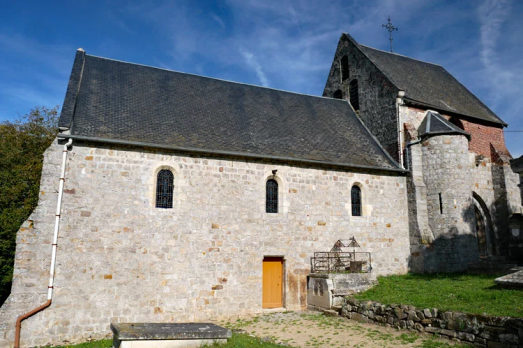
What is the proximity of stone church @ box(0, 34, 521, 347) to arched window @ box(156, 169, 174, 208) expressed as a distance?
0.05 m

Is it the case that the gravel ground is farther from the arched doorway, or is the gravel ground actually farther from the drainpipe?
the arched doorway

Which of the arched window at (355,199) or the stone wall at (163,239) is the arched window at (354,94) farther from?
the stone wall at (163,239)

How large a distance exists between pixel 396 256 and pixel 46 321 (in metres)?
12.4

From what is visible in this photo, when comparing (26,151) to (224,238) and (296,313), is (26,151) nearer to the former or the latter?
(224,238)

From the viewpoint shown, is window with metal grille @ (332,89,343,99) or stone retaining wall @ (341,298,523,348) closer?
stone retaining wall @ (341,298,523,348)

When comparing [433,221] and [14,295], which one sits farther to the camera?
[433,221]

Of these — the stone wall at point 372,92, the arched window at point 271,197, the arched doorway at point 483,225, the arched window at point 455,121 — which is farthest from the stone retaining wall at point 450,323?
the arched window at point 455,121

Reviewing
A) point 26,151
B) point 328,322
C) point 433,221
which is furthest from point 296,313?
point 26,151

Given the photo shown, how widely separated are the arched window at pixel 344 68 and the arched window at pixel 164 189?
1239cm

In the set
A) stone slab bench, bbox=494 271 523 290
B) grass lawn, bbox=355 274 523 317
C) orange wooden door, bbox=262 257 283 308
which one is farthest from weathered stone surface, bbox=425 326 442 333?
orange wooden door, bbox=262 257 283 308

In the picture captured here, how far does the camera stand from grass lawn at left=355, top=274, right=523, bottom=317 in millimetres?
8805

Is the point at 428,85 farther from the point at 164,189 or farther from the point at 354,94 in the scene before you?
the point at 164,189

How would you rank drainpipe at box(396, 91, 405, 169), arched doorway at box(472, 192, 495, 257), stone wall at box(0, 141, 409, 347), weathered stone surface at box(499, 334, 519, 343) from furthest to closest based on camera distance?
arched doorway at box(472, 192, 495, 257) → drainpipe at box(396, 91, 405, 169) → stone wall at box(0, 141, 409, 347) → weathered stone surface at box(499, 334, 519, 343)

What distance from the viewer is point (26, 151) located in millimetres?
21875
